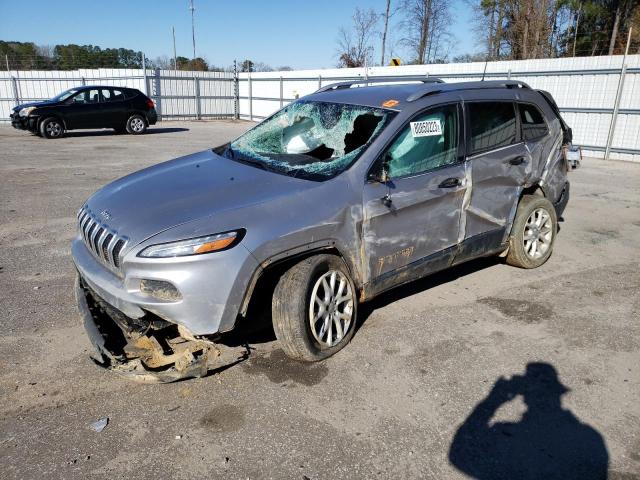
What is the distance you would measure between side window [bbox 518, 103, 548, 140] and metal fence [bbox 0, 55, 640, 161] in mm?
9600

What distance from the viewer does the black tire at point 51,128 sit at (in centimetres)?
1547

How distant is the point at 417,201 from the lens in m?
3.70

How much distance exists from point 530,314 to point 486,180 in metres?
1.20

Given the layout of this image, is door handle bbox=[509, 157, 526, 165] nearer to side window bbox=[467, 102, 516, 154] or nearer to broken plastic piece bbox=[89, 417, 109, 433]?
side window bbox=[467, 102, 516, 154]

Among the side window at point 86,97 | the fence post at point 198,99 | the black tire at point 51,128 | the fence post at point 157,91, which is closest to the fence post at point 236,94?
the fence post at point 198,99

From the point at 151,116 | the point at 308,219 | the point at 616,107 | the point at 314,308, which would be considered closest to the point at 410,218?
the point at 308,219

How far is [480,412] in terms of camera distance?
2.91 meters

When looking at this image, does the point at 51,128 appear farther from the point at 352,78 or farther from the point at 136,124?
the point at 352,78

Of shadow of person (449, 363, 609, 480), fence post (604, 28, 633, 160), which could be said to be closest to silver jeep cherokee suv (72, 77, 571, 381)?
shadow of person (449, 363, 609, 480)

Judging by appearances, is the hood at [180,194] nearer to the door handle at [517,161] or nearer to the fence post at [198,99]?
the door handle at [517,161]

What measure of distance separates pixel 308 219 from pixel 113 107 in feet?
51.7

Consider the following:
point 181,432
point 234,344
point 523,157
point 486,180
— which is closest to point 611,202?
point 523,157

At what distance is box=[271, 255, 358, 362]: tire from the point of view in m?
3.12

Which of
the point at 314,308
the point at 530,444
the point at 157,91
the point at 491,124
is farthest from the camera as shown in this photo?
the point at 157,91
